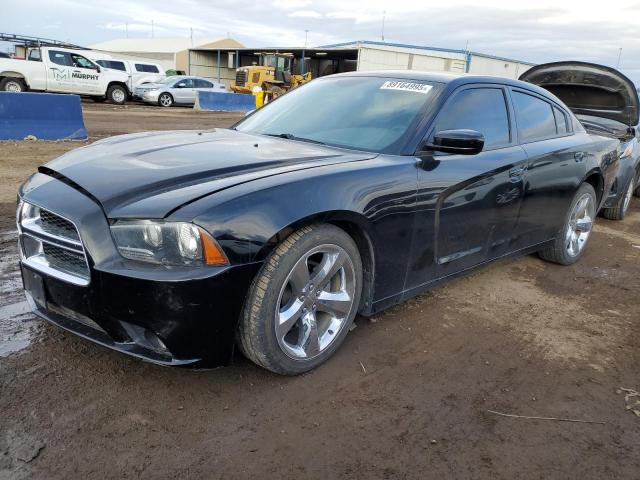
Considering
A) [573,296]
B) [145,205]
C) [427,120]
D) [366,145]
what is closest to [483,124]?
[427,120]

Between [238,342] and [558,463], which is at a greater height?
[238,342]

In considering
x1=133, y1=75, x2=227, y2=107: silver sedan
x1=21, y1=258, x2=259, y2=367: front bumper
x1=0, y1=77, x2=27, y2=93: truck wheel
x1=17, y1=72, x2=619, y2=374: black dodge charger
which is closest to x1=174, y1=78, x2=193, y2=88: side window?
x1=133, y1=75, x2=227, y2=107: silver sedan

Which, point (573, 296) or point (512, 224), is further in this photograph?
point (573, 296)

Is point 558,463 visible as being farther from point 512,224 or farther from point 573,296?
point 573,296

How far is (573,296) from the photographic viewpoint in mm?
4441

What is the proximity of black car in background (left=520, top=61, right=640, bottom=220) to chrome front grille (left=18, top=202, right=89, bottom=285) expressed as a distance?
6224mm

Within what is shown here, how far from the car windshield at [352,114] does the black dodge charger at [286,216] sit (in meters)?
0.01

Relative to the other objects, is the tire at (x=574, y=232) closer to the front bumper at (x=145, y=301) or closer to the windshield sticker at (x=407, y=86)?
the windshield sticker at (x=407, y=86)

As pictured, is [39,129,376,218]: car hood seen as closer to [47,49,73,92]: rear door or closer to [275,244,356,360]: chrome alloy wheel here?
[275,244,356,360]: chrome alloy wheel

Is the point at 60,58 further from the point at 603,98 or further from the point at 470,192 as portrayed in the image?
the point at 470,192

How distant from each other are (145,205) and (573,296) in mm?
3585


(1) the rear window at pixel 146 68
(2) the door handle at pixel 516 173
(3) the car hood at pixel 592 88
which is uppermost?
(1) the rear window at pixel 146 68

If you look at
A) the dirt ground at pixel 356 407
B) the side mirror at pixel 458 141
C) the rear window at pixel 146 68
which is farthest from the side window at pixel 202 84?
the side mirror at pixel 458 141

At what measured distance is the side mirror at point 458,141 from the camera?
10.2 feet
